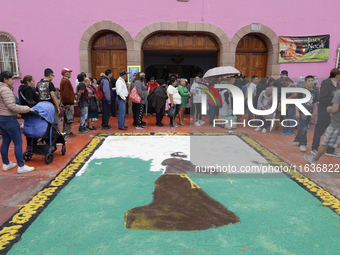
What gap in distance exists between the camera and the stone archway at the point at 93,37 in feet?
34.8

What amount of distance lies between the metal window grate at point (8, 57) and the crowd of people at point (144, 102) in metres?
3.48

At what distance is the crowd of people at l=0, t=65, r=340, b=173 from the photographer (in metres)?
4.46

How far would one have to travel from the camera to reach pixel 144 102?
854 cm

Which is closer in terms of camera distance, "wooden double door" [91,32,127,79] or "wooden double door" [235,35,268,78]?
"wooden double door" [91,32,127,79]

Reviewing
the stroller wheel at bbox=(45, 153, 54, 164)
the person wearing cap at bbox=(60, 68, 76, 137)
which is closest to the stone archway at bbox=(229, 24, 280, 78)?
the person wearing cap at bbox=(60, 68, 76, 137)

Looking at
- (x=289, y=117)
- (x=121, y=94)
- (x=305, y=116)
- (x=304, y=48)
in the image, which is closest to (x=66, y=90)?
(x=121, y=94)

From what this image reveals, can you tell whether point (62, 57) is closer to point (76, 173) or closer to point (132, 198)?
point (76, 173)

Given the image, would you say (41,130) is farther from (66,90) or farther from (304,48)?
(304,48)

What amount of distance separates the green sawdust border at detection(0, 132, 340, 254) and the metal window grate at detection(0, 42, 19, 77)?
7.22 metres

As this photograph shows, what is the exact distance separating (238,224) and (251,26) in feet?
33.3

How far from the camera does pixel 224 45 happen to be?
1110 centimetres

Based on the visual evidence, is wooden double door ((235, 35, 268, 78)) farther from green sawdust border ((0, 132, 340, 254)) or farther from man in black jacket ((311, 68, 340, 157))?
man in black jacket ((311, 68, 340, 157))

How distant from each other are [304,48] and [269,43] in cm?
152

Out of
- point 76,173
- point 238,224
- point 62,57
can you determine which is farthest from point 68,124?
point 238,224
